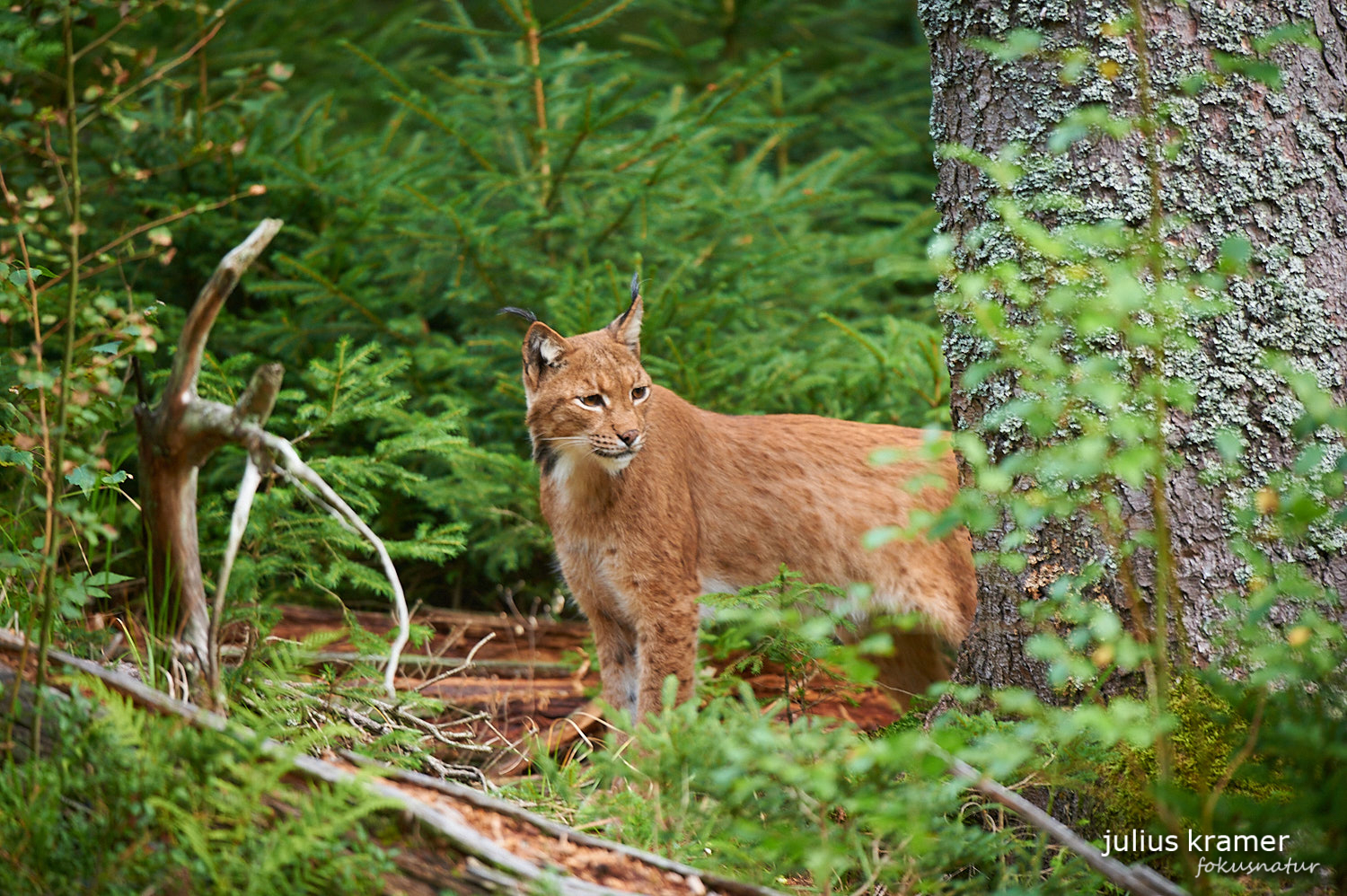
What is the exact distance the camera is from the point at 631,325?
14.7 feet

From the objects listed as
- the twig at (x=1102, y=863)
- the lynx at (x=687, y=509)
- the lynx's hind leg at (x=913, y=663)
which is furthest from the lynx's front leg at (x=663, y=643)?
the twig at (x=1102, y=863)

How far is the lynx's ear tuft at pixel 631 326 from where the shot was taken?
4.37m

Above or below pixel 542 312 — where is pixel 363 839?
below

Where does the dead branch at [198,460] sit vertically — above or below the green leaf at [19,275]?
below

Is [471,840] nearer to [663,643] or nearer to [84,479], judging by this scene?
[84,479]

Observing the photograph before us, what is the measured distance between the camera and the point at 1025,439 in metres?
3.07

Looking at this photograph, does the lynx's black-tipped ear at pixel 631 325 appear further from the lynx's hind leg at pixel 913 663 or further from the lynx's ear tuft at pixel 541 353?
the lynx's hind leg at pixel 913 663

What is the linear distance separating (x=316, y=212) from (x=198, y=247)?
2.13 feet

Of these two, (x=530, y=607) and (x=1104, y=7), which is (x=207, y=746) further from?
(x=530, y=607)

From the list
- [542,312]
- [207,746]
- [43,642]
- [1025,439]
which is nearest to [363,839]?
[207,746]
